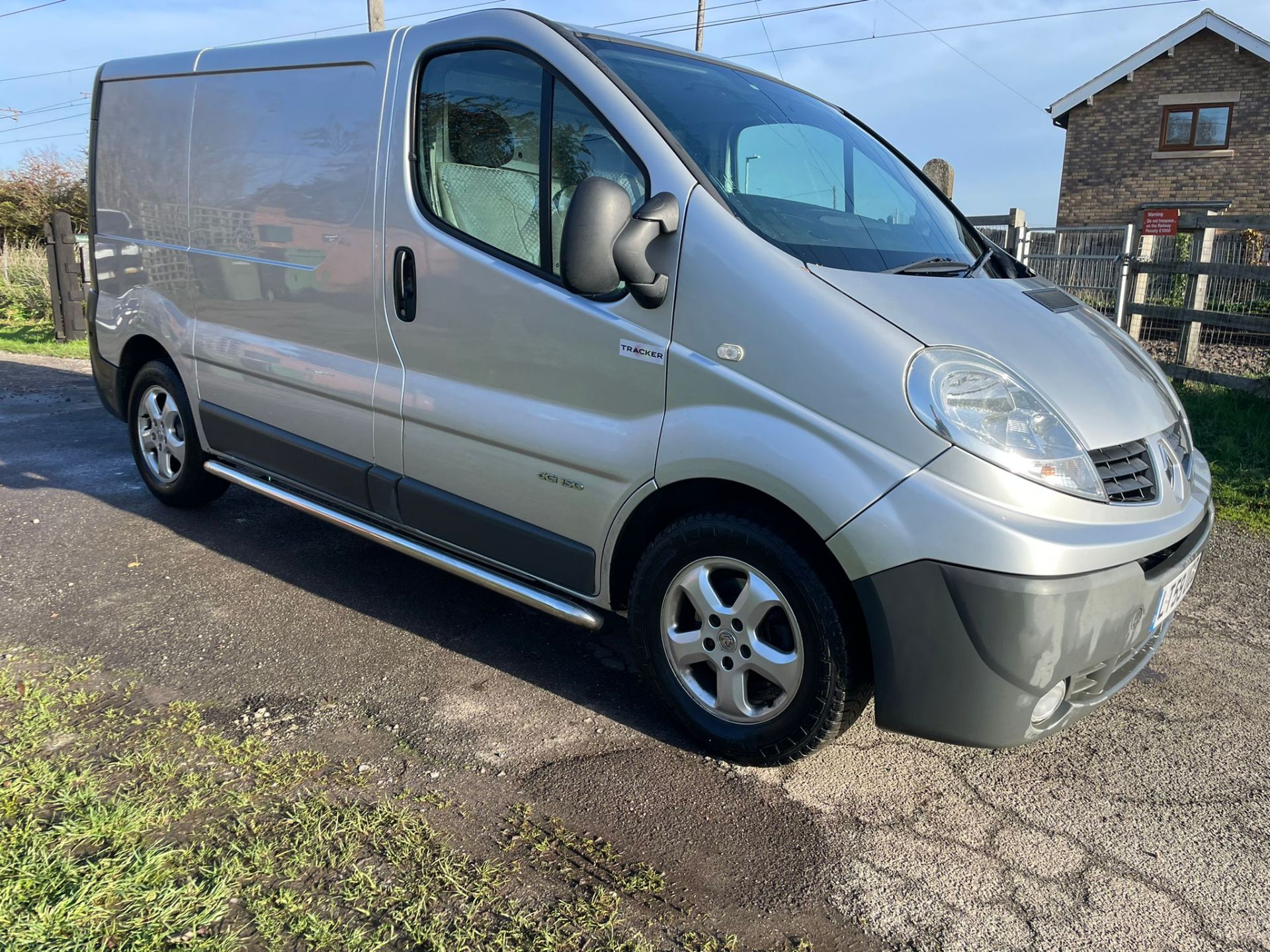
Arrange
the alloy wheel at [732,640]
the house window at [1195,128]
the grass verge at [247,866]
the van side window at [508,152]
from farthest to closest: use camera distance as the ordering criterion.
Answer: the house window at [1195,128] → the van side window at [508,152] → the alloy wheel at [732,640] → the grass verge at [247,866]

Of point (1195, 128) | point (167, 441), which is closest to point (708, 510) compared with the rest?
point (167, 441)

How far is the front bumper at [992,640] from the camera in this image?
2.34 m

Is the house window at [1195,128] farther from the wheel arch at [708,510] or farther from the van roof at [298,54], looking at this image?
the wheel arch at [708,510]

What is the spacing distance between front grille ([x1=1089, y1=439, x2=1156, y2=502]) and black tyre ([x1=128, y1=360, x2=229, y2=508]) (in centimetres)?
410

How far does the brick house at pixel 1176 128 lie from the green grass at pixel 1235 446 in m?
15.8

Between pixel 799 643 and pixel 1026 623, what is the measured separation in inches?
23.9

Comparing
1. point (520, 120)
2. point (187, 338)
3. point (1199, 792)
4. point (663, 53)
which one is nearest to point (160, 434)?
point (187, 338)

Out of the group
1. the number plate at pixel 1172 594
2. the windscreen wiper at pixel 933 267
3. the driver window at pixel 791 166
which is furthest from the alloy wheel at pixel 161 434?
the number plate at pixel 1172 594

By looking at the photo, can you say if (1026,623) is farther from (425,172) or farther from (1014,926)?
(425,172)

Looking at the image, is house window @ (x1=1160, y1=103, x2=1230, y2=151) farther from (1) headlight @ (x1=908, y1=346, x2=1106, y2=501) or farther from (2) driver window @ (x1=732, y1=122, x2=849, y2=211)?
(1) headlight @ (x1=908, y1=346, x2=1106, y2=501)

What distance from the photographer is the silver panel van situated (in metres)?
2.43

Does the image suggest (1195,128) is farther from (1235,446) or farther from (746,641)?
(746,641)

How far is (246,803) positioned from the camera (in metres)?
2.58

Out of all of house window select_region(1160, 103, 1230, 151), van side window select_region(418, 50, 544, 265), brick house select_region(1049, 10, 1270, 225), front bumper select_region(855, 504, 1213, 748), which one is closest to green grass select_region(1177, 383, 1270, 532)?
front bumper select_region(855, 504, 1213, 748)
